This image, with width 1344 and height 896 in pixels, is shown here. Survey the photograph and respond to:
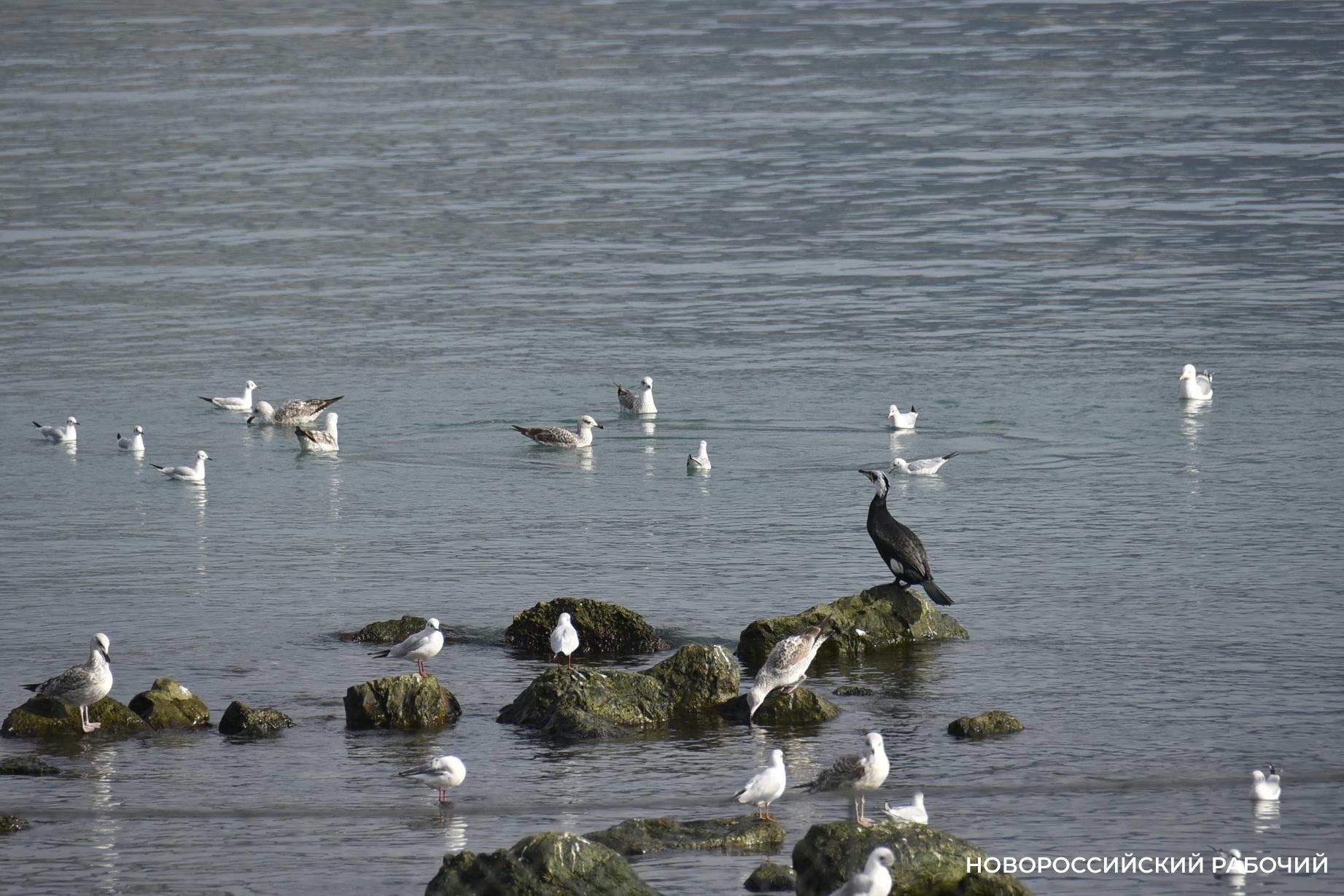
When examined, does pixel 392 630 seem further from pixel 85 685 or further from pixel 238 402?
pixel 238 402

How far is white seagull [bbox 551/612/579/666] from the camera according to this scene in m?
16.8

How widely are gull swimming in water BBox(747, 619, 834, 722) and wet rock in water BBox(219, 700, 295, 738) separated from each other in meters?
3.81

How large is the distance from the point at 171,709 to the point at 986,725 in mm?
6573

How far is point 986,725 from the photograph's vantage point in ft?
50.2

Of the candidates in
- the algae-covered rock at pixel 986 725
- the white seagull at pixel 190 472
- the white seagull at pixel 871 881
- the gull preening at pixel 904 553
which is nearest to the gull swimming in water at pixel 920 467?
the gull preening at pixel 904 553

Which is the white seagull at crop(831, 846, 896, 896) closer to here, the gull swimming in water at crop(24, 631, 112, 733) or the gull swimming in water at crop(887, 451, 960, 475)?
the gull swimming in water at crop(24, 631, 112, 733)

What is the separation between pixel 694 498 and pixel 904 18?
7239 centimetres

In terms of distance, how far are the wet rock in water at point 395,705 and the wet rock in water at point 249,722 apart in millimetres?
585

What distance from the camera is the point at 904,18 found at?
92438 mm

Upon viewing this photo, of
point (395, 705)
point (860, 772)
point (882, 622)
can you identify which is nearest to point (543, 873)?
point (860, 772)

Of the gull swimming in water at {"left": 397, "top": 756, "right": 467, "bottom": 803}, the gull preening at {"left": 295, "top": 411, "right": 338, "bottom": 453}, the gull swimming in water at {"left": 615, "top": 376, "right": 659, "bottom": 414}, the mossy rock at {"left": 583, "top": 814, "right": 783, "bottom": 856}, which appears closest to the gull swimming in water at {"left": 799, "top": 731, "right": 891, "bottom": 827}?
the mossy rock at {"left": 583, "top": 814, "right": 783, "bottom": 856}

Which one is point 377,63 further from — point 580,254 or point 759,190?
point 580,254

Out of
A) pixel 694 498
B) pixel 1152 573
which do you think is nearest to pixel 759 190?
pixel 694 498

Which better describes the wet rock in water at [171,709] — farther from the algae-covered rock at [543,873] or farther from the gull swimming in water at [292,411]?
the gull swimming in water at [292,411]
